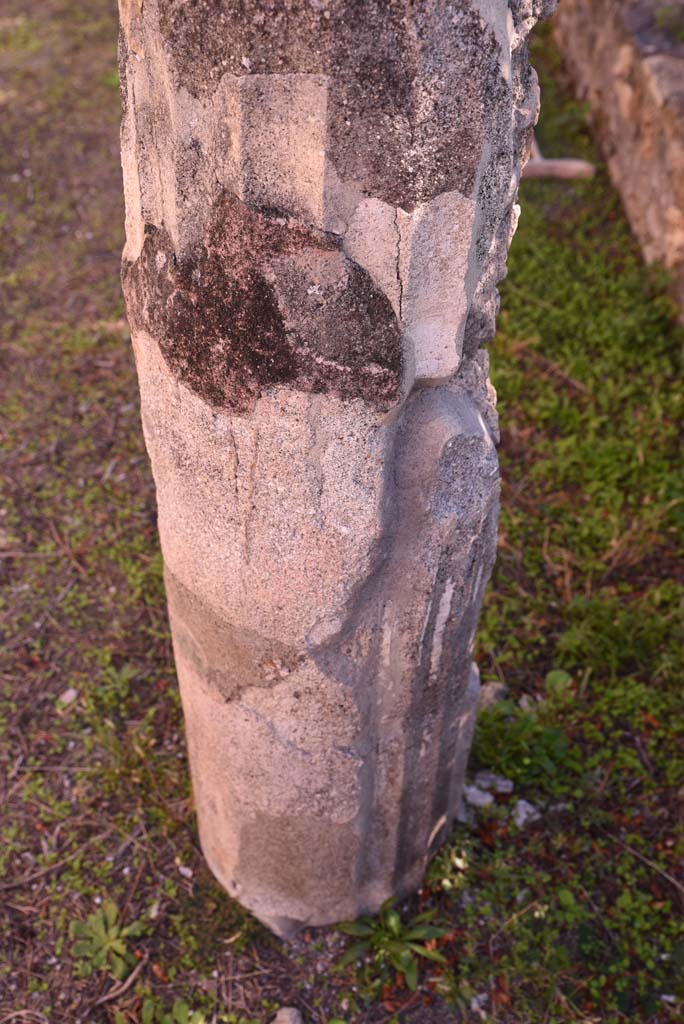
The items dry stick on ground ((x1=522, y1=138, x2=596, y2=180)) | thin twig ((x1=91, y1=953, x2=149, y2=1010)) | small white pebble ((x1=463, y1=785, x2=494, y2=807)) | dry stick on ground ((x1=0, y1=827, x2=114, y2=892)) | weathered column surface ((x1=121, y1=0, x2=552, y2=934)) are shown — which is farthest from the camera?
dry stick on ground ((x1=522, y1=138, x2=596, y2=180))

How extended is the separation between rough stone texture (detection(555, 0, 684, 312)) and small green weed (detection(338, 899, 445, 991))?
3.10m

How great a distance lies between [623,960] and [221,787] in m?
1.10

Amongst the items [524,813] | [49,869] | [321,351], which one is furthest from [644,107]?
[49,869]

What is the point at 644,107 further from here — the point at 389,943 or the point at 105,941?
the point at 105,941

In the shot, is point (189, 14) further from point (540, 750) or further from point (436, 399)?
point (540, 750)

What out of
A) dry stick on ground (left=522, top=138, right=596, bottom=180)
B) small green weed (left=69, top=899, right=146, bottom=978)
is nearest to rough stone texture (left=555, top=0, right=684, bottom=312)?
dry stick on ground (left=522, top=138, right=596, bottom=180)

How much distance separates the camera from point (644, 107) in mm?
4770

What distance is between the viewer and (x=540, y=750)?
2742 millimetres

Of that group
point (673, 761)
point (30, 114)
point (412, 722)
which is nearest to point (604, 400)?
point (673, 761)

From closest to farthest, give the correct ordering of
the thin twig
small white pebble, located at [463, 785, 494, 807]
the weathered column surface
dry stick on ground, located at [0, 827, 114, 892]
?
the weathered column surface < the thin twig < dry stick on ground, located at [0, 827, 114, 892] < small white pebble, located at [463, 785, 494, 807]

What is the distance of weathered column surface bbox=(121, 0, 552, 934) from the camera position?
1276 mm

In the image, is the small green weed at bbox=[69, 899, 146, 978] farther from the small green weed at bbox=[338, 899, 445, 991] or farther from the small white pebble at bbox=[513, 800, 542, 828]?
the small white pebble at bbox=[513, 800, 542, 828]

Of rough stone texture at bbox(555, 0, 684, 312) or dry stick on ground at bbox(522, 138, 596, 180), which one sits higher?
rough stone texture at bbox(555, 0, 684, 312)

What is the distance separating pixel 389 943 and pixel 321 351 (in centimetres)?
154
